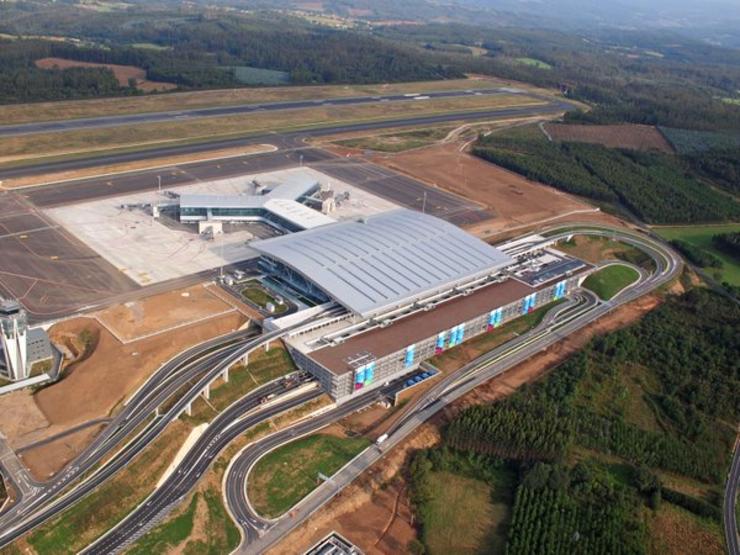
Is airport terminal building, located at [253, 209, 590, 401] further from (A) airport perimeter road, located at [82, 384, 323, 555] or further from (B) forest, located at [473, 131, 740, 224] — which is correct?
(B) forest, located at [473, 131, 740, 224]

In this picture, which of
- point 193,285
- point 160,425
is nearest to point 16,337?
point 160,425

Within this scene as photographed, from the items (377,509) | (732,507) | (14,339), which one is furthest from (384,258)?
(732,507)

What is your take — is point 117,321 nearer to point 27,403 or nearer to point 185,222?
point 27,403

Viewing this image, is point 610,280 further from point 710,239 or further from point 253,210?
point 253,210

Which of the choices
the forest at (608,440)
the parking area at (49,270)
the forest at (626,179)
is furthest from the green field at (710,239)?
the parking area at (49,270)

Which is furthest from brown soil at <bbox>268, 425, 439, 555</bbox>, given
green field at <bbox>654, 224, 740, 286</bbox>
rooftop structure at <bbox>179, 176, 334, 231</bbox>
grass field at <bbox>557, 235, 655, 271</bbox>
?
green field at <bbox>654, 224, 740, 286</bbox>

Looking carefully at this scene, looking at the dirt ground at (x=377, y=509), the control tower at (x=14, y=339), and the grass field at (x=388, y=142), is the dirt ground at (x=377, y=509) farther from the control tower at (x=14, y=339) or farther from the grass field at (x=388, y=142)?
the grass field at (x=388, y=142)
